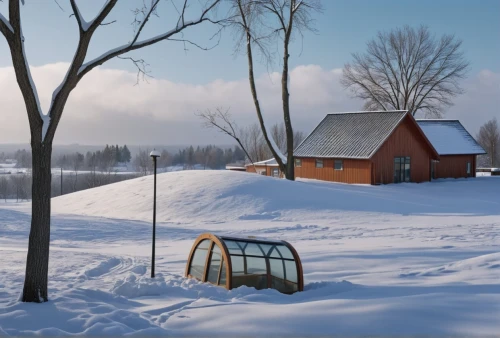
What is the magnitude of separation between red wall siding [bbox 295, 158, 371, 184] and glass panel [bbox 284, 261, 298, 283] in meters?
26.1

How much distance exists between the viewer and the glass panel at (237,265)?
1074 centimetres

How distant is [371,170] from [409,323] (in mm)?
30016

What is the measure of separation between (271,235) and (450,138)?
1216 inches

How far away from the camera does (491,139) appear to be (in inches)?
3108

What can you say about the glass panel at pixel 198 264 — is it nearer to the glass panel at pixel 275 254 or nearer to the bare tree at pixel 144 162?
the glass panel at pixel 275 254

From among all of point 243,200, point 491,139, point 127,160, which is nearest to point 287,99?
point 243,200

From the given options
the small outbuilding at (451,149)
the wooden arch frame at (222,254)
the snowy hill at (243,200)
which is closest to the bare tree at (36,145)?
the wooden arch frame at (222,254)

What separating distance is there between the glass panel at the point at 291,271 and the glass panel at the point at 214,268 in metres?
1.44

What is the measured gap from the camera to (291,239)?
63.4 feet

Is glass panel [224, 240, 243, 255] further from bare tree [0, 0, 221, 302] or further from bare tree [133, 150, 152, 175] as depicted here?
bare tree [133, 150, 152, 175]

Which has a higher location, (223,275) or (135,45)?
(135,45)

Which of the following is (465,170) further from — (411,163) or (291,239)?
(291,239)

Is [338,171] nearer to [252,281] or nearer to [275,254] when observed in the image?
[275,254]

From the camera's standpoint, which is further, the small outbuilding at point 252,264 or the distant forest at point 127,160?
the distant forest at point 127,160
